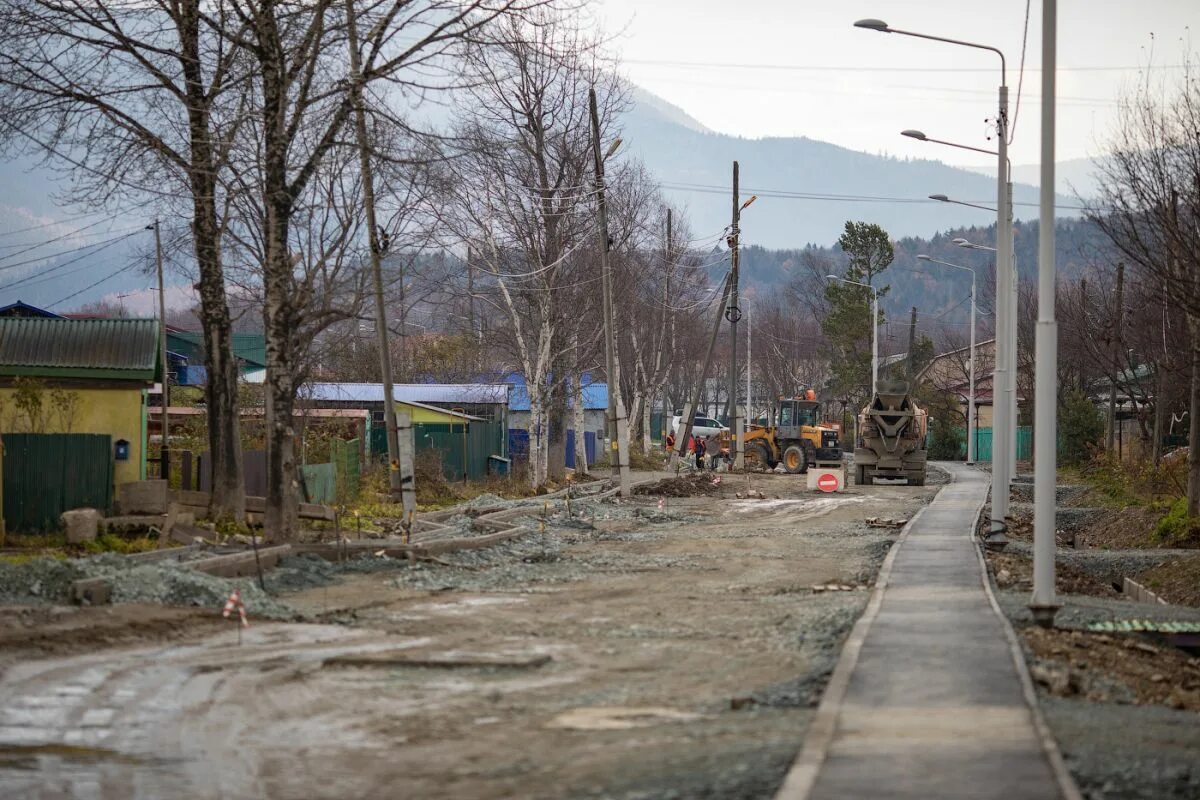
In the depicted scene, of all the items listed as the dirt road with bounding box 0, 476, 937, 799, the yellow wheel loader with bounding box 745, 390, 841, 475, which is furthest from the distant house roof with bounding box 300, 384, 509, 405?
the dirt road with bounding box 0, 476, 937, 799

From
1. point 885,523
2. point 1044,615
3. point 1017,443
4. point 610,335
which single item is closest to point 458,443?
point 610,335

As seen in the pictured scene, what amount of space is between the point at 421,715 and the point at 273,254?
42.6ft

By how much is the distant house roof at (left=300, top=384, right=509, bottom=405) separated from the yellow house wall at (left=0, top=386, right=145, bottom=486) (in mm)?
26465

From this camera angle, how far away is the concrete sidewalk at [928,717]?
25.0 feet

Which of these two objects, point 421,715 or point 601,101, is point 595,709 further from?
point 601,101

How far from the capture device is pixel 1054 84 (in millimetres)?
15000

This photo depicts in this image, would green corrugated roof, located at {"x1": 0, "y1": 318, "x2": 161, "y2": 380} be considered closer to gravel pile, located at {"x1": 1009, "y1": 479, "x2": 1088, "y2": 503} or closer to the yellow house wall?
the yellow house wall

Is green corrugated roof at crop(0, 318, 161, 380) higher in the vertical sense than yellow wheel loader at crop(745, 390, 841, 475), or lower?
higher

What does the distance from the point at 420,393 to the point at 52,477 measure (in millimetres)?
37658

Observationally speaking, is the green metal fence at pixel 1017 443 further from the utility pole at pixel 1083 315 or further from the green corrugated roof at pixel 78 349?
the green corrugated roof at pixel 78 349

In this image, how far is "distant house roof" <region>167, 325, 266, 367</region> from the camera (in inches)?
2667

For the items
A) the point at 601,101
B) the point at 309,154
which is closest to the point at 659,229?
the point at 601,101

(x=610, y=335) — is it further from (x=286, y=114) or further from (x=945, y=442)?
(x=945, y=442)

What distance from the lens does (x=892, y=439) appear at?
4991 centimetres
